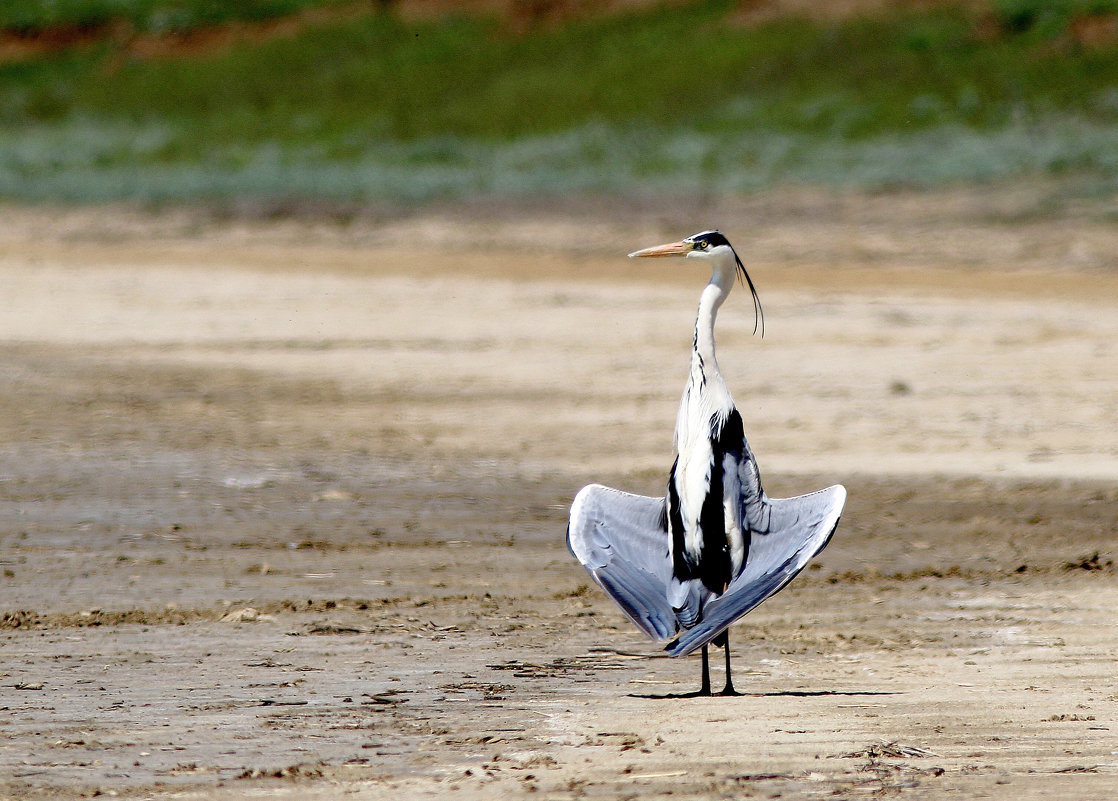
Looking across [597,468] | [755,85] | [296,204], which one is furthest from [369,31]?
[597,468]

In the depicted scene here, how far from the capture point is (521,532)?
8312mm

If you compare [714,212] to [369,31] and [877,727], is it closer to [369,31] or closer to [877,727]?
[877,727]

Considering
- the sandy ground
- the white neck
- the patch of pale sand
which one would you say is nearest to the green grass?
the patch of pale sand

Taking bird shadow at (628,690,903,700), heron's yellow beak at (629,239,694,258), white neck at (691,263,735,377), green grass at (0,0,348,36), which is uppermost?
green grass at (0,0,348,36)

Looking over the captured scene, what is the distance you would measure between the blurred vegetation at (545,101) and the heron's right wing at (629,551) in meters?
17.2

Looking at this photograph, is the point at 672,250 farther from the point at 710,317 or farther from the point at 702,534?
the point at 702,534

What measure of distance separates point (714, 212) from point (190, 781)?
18.6 metres

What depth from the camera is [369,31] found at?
49500mm

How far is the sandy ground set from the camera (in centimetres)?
500

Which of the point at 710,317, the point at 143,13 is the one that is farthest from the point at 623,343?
the point at 143,13

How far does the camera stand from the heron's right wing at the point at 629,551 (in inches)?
207

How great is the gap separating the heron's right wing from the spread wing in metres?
0.12

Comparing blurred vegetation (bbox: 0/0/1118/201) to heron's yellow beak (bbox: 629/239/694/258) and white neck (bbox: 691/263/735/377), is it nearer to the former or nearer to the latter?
heron's yellow beak (bbox: 629/239/694/258)

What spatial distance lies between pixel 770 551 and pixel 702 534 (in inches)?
8.7
